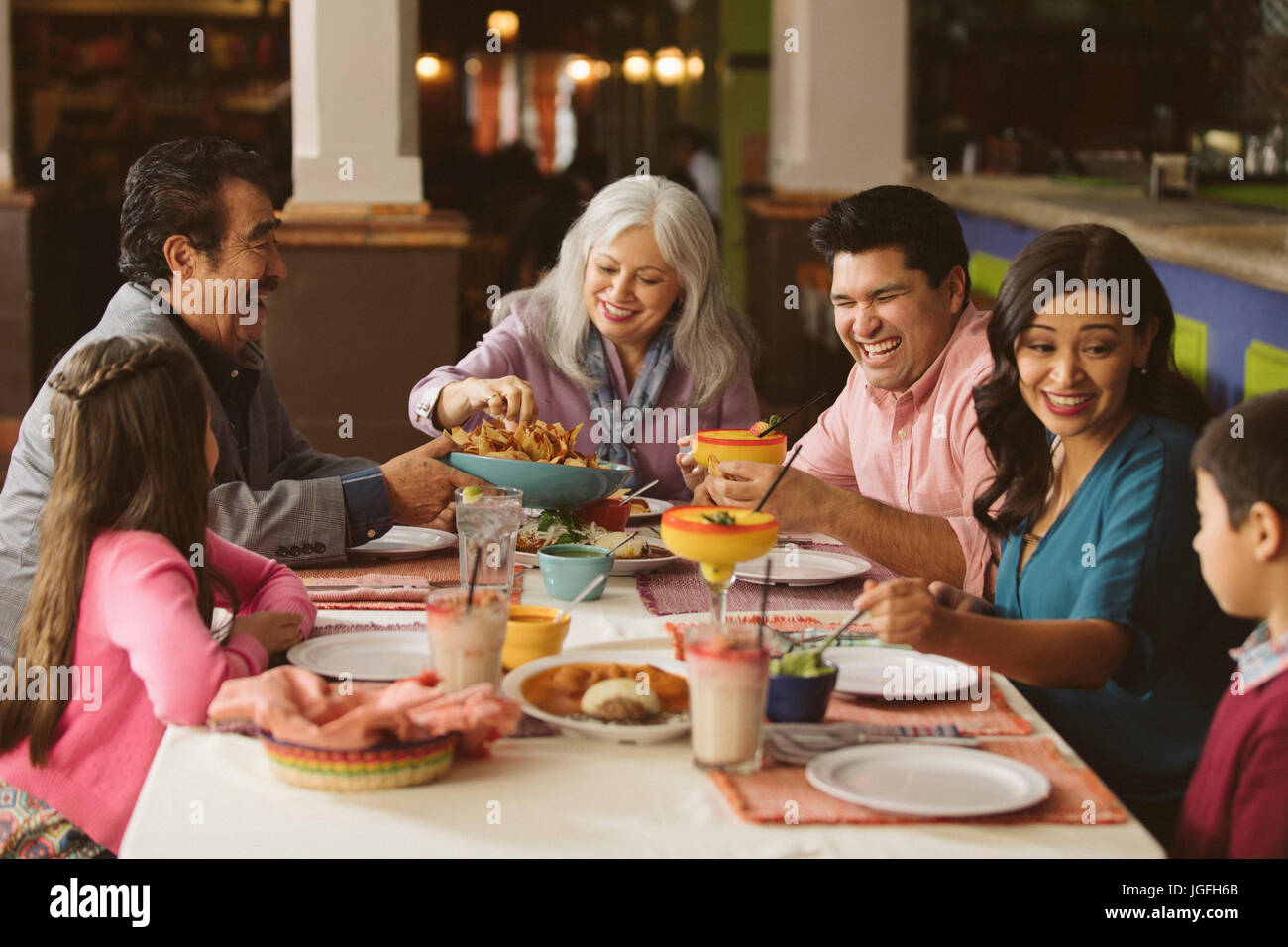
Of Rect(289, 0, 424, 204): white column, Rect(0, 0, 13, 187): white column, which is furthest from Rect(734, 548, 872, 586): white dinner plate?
Rect(0, 0, 13, 187): white column

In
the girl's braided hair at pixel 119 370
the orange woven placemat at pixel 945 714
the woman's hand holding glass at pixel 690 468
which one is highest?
the girl's braided hair at pixel 119 370

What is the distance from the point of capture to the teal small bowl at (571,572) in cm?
207

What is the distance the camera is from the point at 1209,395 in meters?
3.40

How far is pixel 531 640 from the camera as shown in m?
1.75

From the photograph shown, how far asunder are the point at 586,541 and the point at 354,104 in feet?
13.1

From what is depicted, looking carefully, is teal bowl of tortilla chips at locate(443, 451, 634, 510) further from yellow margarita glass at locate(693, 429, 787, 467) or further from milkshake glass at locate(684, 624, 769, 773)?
milkshake glass at locate(684, 624, 769, 773)

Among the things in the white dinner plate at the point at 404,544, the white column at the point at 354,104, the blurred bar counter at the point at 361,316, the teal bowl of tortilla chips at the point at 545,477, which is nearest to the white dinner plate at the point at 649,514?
the teal bowl of tortilla chips at the point at 545,477

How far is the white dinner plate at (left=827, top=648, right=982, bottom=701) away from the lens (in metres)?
1.68

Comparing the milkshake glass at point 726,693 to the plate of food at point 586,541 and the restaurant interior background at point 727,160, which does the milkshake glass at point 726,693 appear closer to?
the plate of food at point 586,541

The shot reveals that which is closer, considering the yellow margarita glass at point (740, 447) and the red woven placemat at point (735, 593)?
the red woven placemat at point (735, 593)

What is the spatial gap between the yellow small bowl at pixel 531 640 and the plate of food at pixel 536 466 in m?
0.63

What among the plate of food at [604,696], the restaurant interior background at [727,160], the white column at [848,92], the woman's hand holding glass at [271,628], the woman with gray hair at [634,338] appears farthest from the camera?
the white column at [848,92]
